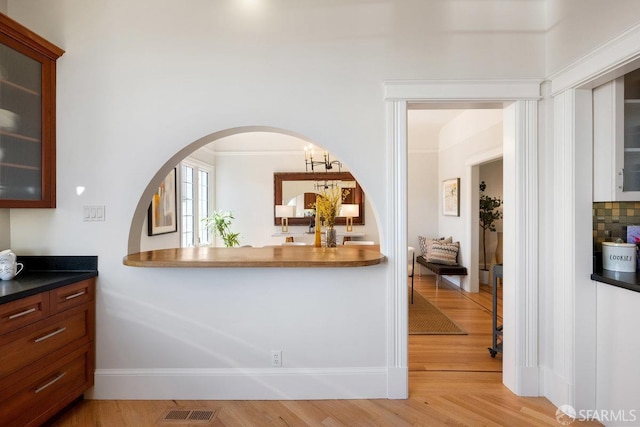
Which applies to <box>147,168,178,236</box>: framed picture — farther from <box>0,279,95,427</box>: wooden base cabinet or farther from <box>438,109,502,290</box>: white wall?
<box>438,109,502,290</box>: white wall

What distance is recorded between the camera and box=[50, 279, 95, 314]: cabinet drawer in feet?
6.50

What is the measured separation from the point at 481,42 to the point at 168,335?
300 cm

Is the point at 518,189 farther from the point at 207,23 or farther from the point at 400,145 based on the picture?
the point at 207,23

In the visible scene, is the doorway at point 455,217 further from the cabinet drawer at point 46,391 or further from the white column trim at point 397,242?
the cabinet drawer at point 46,391

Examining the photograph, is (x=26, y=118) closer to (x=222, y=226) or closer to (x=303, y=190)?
(x=222, y=226)

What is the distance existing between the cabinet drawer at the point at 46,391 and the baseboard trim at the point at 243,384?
0.17m

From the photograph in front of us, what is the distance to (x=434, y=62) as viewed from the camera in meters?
2.32

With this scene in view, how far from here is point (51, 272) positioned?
2.28m

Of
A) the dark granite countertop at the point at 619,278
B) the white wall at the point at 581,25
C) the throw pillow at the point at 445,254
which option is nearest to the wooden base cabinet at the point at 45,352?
the dark granite countertop at the point at 619,278

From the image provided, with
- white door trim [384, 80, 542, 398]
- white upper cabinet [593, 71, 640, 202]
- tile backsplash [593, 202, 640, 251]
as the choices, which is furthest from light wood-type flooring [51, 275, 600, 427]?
white upper cabinet [593, 71, 640, 202]

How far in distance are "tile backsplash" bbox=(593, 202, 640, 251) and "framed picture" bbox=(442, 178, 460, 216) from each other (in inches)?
130

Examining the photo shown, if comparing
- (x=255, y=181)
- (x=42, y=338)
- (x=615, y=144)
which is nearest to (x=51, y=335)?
(x=42, y=338)

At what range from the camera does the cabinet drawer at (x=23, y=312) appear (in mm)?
1683

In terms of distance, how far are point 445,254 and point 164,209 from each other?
441 cm
